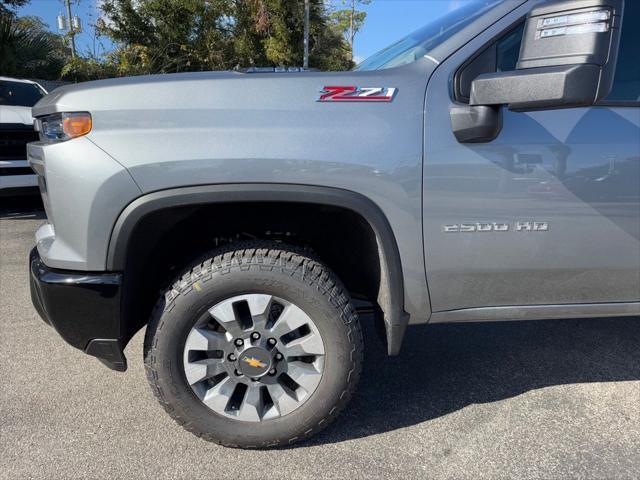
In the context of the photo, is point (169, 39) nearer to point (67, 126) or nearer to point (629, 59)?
point (67, 126)

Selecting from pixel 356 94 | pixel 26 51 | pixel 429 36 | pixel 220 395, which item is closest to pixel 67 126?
pixel 356 94

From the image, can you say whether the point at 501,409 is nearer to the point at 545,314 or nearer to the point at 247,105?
the point at 545,314

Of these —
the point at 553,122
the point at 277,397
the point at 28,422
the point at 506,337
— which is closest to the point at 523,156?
the point at 553,122

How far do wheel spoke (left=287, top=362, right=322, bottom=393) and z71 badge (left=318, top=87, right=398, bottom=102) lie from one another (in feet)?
3.60

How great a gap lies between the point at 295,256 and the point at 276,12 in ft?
49.9

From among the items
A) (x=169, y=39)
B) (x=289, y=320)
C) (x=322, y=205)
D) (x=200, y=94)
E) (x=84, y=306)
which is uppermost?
(x=169, y=39)

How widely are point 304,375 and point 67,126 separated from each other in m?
1.36

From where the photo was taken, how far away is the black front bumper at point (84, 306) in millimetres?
1872

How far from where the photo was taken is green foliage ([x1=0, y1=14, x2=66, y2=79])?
459 inches

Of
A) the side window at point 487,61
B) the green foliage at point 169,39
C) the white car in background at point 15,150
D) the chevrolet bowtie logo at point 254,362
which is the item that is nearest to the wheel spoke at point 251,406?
the chevrolet bowtie logo at point 254,362

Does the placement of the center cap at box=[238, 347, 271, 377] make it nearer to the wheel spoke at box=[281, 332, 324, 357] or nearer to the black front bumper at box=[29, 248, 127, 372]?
the wheel spoke at box=[281, 332, 324, 357]

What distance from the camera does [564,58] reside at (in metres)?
1.60

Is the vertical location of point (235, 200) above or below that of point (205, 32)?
below

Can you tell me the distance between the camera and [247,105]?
1828 mm
